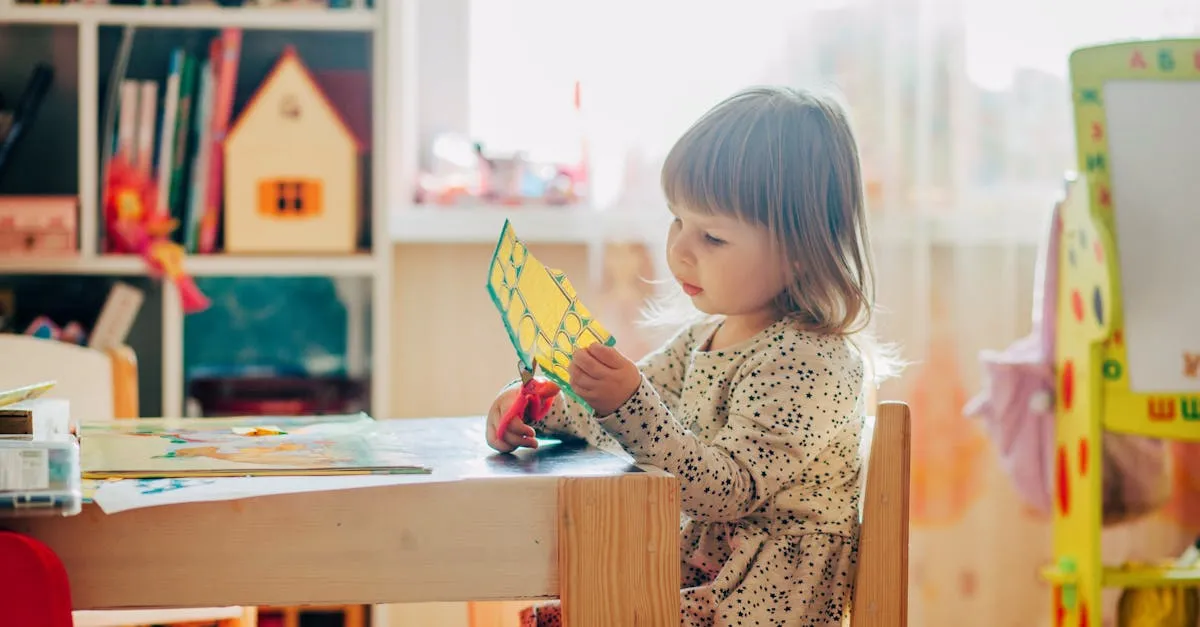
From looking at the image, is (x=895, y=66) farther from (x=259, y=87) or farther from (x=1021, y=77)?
(x=259, y=87)

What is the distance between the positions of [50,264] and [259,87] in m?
0.43

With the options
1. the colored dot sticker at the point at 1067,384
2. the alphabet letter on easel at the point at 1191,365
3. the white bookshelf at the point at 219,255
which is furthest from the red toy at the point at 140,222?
the alphabet letter on easel at the point at 1191,365

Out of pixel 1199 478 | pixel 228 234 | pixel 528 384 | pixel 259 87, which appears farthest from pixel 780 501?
pixel 1199 478

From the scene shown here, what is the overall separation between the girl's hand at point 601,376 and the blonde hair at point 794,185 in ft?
0.82

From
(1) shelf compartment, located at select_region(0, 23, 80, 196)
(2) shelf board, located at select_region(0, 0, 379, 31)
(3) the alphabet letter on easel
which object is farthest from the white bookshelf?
(3) the alphabet letter on easel

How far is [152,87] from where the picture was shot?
6.36 feet

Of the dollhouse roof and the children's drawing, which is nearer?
the children's drawing

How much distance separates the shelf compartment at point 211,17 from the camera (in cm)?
188

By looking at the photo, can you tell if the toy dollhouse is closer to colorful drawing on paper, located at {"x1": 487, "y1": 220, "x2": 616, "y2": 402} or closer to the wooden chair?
the wooden chair

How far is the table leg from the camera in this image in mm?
827

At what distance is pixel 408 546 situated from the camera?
2.66 feet

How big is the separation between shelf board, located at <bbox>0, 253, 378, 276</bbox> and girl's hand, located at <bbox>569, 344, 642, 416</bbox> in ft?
3.49

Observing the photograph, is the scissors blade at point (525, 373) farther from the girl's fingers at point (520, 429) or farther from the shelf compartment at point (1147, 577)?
the shelf compartment at point (1147, 577)

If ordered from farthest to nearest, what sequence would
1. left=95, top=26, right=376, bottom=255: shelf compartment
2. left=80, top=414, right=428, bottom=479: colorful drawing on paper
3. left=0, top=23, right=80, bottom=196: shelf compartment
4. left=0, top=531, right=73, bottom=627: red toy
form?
left=0, top=23, right=80, bottom=196: shelf compartment, left=95, top=26, right=376, bottom=255: shelf compartment, left=80, top=414, right=428, bottom=479: colorful drawing on paper, left=0, top=531, right=73, bottom=627: red toy
